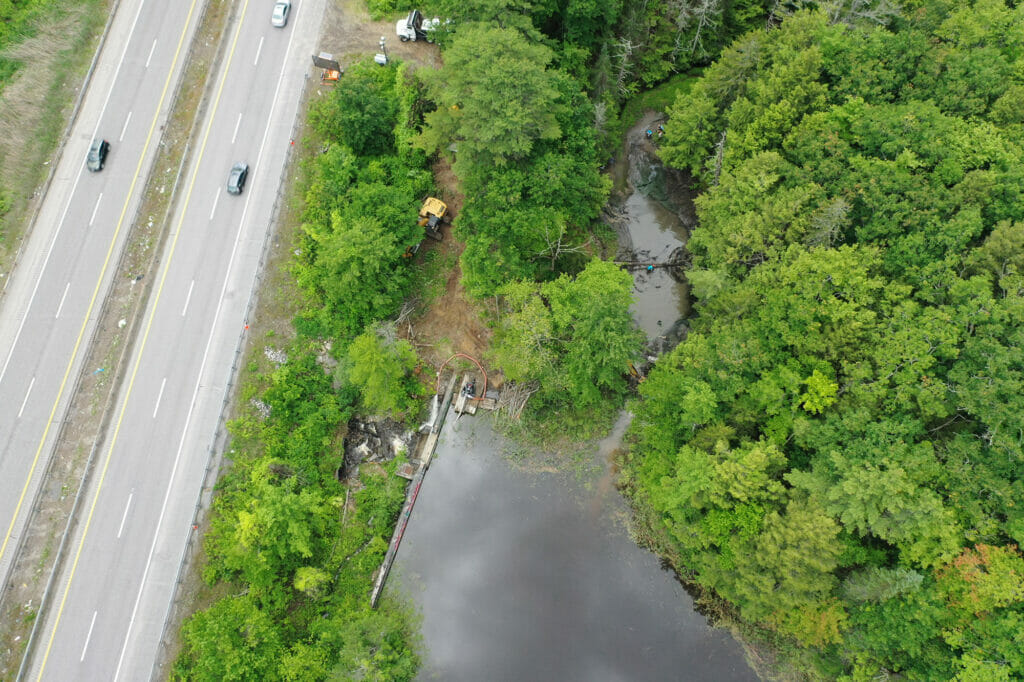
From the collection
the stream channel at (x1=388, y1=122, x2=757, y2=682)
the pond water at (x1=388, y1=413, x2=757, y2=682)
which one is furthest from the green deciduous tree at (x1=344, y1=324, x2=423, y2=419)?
the pond water at (x1=388, y1=413, x2=757, y2=682)

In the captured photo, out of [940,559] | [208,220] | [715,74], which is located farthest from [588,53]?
[940,559]

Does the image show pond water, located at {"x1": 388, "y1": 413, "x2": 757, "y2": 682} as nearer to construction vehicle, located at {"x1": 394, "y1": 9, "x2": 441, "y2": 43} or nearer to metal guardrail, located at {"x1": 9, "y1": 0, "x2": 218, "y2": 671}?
metal guardrail, located at {"x1": 9, "y1": 0, "x2": 218, "y2": 671}

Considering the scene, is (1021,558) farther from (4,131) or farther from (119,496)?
Result: (4,131)

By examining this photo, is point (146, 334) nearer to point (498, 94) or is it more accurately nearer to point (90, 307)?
point (90, 307)

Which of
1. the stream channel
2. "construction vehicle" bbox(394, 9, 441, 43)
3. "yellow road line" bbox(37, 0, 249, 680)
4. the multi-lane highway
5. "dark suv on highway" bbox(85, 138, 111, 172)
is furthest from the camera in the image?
"construction vehicle" bbox(394, 9, 441, 43)

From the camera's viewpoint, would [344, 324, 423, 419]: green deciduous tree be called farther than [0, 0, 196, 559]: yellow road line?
Yes

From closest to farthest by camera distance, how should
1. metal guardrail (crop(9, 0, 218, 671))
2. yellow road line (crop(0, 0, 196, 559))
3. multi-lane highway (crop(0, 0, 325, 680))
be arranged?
1. metal guardrail (crop(9, 0, 218, 671))
2. multi-lane highway (crop(0, 0, 325, 680))
3. yellow road line (crop(0, 0, 196, 559))

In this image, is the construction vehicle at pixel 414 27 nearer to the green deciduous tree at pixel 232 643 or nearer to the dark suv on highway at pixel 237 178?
the dark suv on highway at pixel 237 178
